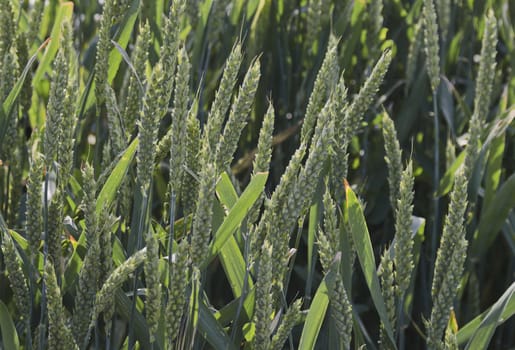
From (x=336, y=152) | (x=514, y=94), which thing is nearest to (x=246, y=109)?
(x=336, y=152)

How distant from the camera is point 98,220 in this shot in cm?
97

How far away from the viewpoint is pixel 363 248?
3.41 ft

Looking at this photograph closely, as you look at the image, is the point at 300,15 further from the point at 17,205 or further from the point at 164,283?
the point at 164,283

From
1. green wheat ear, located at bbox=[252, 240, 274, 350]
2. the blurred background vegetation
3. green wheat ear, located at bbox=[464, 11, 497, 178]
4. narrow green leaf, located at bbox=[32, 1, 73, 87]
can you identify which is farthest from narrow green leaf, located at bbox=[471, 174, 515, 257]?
narrow green leaf, located at bbox=[32, 1, 73, 87]

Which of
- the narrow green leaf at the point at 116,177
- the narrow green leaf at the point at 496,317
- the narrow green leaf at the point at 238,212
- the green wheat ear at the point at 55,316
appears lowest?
the narrow green leaf at the point at 496,317

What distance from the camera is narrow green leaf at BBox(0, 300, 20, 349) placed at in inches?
38.3

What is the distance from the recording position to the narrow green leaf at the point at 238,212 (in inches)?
37.3

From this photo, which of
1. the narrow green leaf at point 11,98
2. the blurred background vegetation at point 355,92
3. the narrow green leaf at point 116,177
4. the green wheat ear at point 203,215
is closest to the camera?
the green wheat ear at point 203,215

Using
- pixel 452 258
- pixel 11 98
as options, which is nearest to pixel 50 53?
pixel 11 98

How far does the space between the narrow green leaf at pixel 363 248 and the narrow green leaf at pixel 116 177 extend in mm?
271

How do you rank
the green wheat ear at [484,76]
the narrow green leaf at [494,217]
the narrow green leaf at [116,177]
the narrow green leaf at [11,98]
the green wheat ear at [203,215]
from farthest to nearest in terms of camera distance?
1. the narrow green leaf at [494,217]
2. the green wheat ear at [484,76]
3. the narrow green leaf at [11,98]
4. the narrow green leaf at [116,177]
5. the green wheat ear at [203,215]

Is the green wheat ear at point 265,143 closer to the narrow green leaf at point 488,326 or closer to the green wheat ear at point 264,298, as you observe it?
the green wheat ear at point 264,298

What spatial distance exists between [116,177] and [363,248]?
319mm

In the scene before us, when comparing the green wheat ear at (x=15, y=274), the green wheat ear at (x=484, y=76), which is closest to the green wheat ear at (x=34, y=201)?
the green wheat ear at (x=15, y=274)
